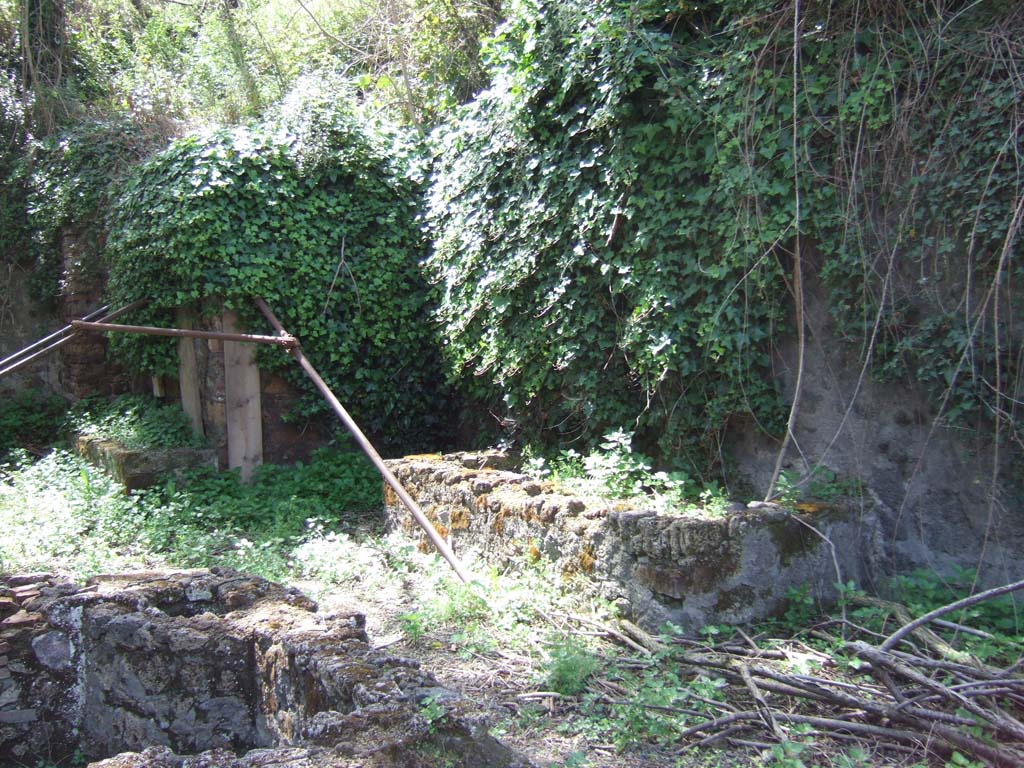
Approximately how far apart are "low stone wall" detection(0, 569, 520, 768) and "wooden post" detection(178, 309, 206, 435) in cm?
410

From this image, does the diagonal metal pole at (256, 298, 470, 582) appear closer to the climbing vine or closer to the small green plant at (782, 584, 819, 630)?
the climbing vine

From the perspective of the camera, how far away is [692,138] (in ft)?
18.4

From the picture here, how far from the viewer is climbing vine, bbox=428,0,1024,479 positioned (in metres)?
4.55

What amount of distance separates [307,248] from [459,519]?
336 cm

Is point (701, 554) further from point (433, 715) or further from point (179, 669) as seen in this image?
point (179, 669)

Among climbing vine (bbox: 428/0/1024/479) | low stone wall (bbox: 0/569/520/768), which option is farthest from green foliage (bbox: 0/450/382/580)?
climbing vine (bbox: 428/0/1024/479)

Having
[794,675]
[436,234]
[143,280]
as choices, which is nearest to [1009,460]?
[794,675]

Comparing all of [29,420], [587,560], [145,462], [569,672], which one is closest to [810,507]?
[587,560]

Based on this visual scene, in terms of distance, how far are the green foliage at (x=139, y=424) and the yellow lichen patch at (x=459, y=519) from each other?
10.2ft

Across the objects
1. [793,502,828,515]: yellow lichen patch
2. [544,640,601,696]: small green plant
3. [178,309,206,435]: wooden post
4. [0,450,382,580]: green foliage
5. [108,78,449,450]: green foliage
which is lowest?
[544,640,601,696]: small green plant

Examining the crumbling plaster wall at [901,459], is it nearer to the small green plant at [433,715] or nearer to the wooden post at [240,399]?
the small green plant at [433,715]

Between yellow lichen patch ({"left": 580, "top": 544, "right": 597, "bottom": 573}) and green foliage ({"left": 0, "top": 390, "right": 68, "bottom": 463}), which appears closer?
yellow lichen patch ({"left": 580, "top": 544, "right": 597, "bottom": 573})

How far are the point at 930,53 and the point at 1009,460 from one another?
2270mm

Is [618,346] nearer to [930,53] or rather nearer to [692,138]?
[692,138]
